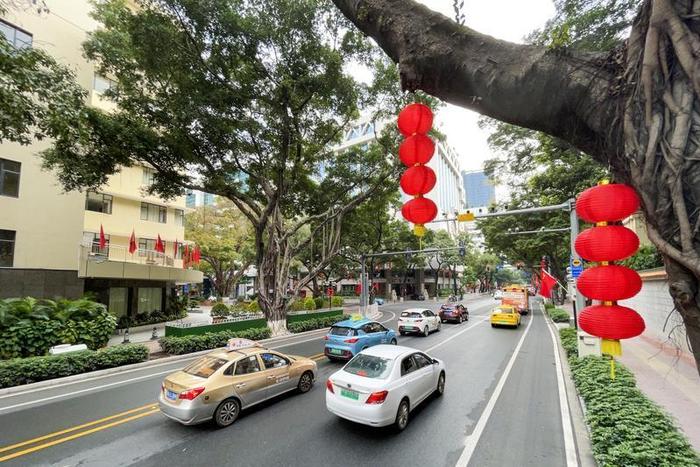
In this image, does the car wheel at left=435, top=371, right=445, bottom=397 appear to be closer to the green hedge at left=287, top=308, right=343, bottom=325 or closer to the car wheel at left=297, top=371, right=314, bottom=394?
the car wheel at left=297, top=371, right=314, bottom=394

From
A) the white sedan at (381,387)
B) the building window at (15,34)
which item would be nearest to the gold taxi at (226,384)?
the white sedan at (381,387)

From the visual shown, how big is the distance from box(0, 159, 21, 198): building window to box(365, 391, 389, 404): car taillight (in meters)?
23.0

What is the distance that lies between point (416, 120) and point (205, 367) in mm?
7148

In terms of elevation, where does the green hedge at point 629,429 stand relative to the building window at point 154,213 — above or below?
below

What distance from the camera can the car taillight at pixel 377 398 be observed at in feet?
22.2

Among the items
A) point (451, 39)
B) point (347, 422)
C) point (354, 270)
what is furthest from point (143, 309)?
point (354, 270)

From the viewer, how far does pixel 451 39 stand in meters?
2.84

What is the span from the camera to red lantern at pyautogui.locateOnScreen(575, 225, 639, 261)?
315 centimetres

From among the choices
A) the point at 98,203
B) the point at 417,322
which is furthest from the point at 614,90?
the point at 98,203

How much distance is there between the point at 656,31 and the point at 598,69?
36cm

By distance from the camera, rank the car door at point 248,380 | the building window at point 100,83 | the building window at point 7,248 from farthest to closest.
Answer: the building window at point 100,83 → the building window at point 7,248 → the car door at point 248,380

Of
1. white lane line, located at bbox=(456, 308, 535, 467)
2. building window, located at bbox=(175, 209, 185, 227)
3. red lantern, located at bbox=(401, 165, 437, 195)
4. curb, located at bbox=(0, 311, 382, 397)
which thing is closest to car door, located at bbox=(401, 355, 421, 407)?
white lane line, located at bbox=(456, 308, 535, 467)

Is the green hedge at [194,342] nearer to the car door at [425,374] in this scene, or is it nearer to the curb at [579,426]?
the car door at [425,374]

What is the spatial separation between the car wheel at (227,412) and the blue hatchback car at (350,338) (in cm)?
582
